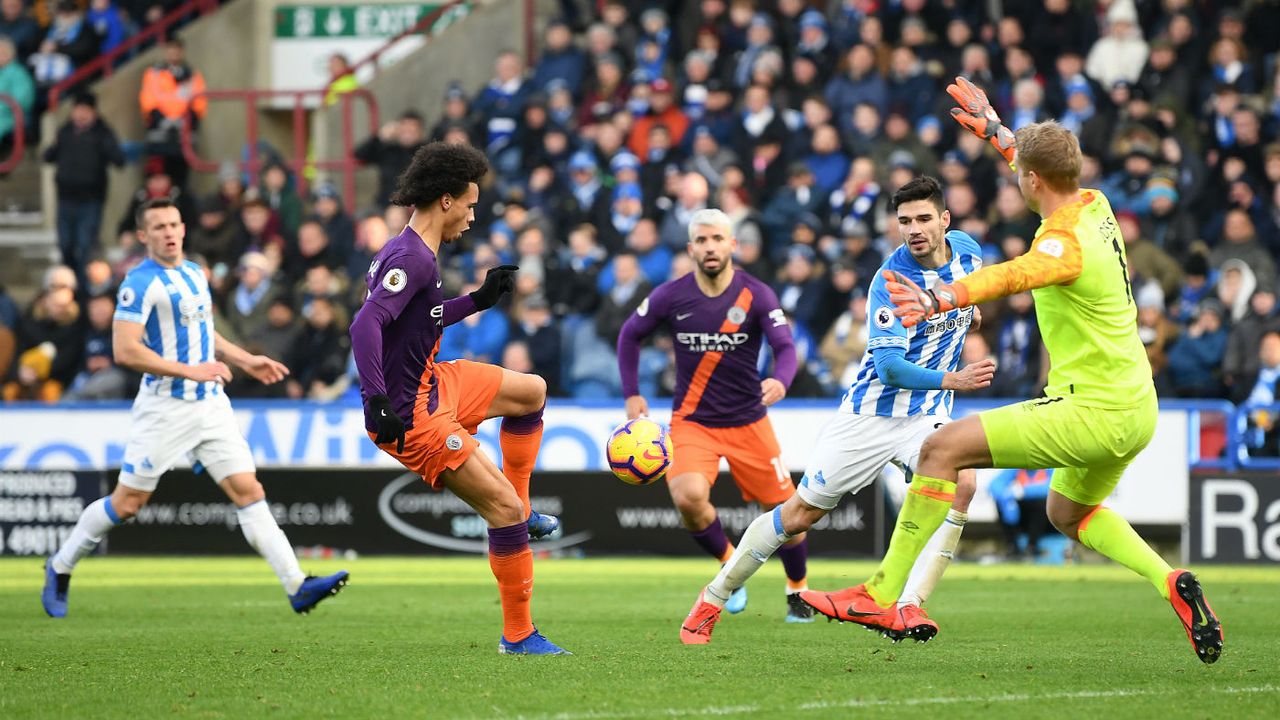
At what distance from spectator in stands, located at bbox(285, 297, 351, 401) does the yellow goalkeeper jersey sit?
468 inches

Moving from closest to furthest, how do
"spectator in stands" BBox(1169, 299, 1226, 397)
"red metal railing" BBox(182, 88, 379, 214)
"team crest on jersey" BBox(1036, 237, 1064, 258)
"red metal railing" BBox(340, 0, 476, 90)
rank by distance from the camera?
"team crest on jersey" BBox(1036, 237, 1064, 258)
"spectator in stands" BBox(1169, 299, 1226, 397)
"red metal railing" BBox(182, 88, 379, 214)
"red metal railing" BBox(340, 0, 476, 90)

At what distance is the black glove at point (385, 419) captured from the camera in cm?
764

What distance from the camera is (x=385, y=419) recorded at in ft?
25.0

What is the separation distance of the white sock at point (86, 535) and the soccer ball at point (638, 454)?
11.9 ft

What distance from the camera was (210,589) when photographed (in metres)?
13.4

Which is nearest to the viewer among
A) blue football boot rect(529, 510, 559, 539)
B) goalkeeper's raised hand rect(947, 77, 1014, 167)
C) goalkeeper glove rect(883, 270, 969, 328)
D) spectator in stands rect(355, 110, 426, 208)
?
goalkeeper glove rect(883, 270, 969, 328)

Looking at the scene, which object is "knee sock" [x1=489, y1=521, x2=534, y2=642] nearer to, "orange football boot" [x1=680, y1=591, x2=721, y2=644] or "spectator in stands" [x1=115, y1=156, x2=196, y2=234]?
"orange football boot" [x1=680, y1=591, x2=721, y2=644]

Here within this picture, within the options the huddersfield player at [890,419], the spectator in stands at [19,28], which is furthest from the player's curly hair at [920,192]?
the spectator in stands at [19,28]

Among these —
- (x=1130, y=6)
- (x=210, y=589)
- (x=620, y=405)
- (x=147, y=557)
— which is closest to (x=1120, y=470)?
(x=210, y=589)

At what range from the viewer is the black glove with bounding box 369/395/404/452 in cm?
764

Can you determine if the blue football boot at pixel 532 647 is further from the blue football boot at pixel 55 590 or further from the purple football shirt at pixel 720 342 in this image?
the blue football boot at pixel 55 590

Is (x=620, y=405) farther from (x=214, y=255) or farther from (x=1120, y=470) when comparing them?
(x=1120, y=470)

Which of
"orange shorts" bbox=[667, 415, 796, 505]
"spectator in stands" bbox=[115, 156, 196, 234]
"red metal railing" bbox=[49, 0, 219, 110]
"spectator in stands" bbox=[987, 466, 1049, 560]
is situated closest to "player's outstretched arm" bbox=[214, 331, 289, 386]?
"orange shorts" bbox=[667, 415, 796, 505]

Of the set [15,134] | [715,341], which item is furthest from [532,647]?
[15,134]
